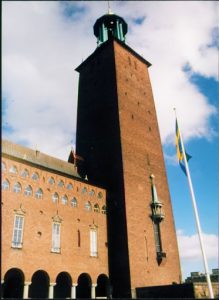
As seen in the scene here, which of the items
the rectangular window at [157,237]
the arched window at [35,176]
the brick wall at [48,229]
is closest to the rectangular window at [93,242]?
the brick wall at [48,229]

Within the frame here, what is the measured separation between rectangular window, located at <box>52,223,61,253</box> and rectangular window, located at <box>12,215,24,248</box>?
2862 millimetres

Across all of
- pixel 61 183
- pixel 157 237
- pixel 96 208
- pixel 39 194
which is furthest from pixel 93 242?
pixel 157 237

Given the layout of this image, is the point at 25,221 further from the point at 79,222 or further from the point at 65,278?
the point at 65,278

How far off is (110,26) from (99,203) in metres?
24.8

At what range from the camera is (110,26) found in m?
39.1

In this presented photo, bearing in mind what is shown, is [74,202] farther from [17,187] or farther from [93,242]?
[17,187]

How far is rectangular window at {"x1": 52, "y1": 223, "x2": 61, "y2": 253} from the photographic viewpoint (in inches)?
880

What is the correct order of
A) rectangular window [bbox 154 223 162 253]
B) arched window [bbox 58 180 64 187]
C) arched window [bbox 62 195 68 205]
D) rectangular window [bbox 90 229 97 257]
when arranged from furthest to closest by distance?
rectangular window [bbox 154 223 162 253], rectangular window [bbox 90 229 97 257], arched window [bbox 58 180 64 187], arched window [bbox 62 195 68 205]

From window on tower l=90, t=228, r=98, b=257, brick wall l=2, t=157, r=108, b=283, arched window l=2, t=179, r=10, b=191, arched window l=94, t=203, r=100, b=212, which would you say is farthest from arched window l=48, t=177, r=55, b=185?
window on tower l=90, t=228, r=98, b=257

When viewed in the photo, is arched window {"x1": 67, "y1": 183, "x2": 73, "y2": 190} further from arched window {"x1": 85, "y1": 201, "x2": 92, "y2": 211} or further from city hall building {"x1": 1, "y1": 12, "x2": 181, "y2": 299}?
arched window {"x1": 85, "y1": 201, "x2": 92, "y2": 211}

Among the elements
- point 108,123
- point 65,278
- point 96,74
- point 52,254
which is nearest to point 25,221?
point 52,254

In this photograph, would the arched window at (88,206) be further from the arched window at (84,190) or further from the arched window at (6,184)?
the arched window at (6,184)

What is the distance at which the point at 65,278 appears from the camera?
24.8 metres

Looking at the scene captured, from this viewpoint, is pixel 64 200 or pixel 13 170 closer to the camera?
pixel 13 170
